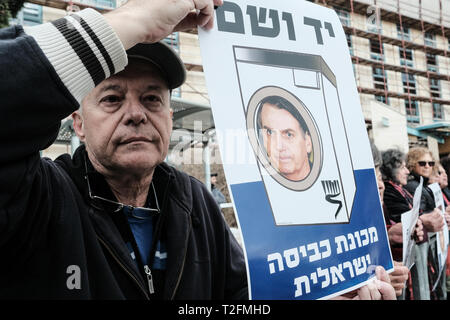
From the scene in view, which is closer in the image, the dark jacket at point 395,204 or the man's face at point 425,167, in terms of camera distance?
the dark jacket at point 395,204

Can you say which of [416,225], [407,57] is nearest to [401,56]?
[407,57]

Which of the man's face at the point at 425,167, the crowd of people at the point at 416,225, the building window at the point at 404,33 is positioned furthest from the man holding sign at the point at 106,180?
the building window at the point at 404,33

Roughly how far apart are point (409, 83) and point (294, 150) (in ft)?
63.3

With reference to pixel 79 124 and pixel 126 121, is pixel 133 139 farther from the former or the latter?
pixel 79 124

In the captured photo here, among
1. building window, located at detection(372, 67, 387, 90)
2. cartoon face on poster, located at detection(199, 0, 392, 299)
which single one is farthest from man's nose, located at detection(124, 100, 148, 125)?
building window, located at detection(372, 67, 387, 90)

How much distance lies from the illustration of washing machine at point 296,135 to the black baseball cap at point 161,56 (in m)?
0.26

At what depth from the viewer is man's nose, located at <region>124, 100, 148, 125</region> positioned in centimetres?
102

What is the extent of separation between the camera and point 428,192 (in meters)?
2.67

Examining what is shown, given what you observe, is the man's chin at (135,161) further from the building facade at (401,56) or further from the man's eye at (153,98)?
the building facade at (401,56)

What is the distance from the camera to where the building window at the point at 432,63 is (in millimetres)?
18391

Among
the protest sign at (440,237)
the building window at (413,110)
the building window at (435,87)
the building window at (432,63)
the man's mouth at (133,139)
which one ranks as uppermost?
the building window at (432,63)

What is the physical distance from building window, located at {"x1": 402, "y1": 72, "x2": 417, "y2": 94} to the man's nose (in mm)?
18422

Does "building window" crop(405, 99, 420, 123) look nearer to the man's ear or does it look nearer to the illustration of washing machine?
the illustration of washing machine
